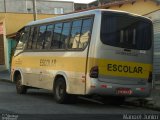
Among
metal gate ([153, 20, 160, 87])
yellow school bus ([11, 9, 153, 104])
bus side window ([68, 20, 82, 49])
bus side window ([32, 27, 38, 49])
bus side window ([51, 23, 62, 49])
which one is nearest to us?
yellow school bus ([11, 9, 153, 104])

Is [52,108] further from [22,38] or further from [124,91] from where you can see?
[22,38]

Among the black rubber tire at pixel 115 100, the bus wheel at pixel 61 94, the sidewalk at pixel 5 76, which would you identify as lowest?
the sidewalk at pixel 5 76

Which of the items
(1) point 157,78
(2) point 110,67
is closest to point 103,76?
(2) point 110,67

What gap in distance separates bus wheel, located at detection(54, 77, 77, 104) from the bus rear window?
2233mm

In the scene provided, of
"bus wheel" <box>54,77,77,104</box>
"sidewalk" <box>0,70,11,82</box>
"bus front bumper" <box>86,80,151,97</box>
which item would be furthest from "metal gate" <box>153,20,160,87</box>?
"sidewalk" <box>0,70,11,82</box>

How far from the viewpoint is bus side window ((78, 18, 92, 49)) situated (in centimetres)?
1466

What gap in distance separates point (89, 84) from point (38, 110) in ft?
5.29

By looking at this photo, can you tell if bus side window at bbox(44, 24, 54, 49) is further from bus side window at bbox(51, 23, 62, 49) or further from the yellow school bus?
bus side window at bbox(51, 23, 62, 49)

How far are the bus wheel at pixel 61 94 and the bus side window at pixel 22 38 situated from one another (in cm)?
359

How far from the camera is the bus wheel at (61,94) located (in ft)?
51.0

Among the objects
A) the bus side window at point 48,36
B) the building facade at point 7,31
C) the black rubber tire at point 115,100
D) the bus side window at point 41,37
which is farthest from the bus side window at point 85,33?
the building facade at point 7,31

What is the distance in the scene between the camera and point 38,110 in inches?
546

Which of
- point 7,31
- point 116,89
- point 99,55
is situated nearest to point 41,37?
point 99,55

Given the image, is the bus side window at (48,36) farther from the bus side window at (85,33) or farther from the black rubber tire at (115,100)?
the black rubber tire at (115,100)
